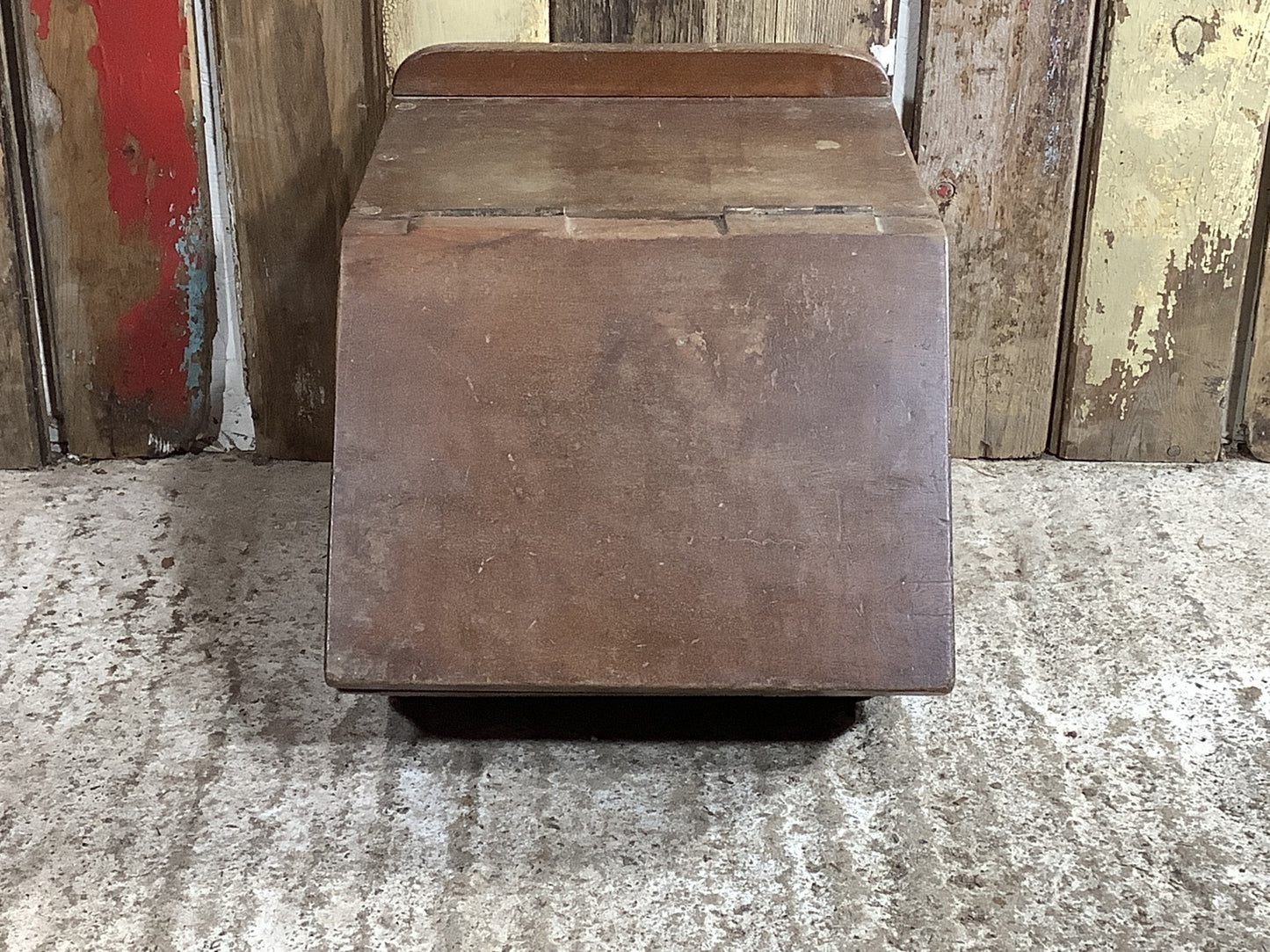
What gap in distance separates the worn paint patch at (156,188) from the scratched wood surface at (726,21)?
0.47 meters

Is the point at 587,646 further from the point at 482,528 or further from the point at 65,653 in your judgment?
the point at 65,653

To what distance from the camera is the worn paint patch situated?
154 centimetres

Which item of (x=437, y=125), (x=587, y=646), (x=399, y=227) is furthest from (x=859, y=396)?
(x=437, y=125)

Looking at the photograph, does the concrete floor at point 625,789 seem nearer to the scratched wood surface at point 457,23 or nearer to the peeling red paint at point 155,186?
the peeling red paint at point 155,186

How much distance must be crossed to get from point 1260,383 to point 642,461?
106cm

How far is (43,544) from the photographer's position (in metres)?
1.55

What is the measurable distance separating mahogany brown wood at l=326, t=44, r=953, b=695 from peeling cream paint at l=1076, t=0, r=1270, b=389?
0.66 m

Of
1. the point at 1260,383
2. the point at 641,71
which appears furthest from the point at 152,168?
the point at 1260,383

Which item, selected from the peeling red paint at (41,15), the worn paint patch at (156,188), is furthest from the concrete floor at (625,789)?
the peeling red paint at (41,15)

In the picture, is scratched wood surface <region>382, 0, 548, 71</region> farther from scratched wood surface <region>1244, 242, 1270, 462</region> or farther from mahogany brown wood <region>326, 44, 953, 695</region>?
scratched wood surface <region>1244, 242, 1270, 462</region>

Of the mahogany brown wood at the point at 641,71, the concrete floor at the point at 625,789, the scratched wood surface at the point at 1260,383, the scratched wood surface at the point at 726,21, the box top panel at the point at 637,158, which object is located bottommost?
the concrete floor at the point at 625,789

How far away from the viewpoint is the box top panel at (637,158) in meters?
1.13

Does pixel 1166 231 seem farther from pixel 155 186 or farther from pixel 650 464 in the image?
pixel 155 186

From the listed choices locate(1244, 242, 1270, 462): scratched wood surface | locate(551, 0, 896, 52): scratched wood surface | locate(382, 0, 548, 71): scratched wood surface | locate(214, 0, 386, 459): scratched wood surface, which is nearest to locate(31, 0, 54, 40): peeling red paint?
locate(214, 0, 386, 459): scratched wood surface
